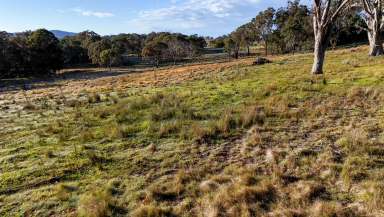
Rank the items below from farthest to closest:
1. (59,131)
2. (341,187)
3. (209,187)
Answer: (59,131)
(209,187)
(341,187)

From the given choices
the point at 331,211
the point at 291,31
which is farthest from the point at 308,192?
the point at 291,31

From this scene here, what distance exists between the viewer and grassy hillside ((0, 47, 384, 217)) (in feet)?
23.7

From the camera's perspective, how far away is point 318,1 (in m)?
22.3

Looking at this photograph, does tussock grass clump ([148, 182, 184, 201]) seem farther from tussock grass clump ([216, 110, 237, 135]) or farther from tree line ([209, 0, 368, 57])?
tree line ([209, 0, 368, 57])

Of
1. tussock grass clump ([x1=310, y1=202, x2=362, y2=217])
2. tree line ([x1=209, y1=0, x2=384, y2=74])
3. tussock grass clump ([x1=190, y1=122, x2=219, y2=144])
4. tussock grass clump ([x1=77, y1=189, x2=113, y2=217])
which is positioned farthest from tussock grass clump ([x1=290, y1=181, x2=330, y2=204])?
tree line ([x1=209, y1=0, x2=384, y2=74])

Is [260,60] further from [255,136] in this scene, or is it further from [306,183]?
[306,183]

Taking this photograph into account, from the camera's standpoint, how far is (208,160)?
9.62 m

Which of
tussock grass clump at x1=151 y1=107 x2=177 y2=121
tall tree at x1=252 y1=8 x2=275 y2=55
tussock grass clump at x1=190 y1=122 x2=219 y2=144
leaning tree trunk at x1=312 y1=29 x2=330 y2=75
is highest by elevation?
tall tree at x1=252 y1=8 x2=275 y2=55

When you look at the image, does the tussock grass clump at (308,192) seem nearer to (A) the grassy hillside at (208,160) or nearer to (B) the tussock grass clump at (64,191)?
(A) the grassy hillside at (208,160)

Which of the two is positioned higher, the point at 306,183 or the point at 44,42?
the point at 44,42

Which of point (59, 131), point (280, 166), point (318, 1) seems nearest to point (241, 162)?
point (280, 166)

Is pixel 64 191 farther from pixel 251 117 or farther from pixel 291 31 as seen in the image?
pixel 291 31

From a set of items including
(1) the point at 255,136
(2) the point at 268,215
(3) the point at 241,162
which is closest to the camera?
(2) the point at 268,215

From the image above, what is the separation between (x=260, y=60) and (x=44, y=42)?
57314 millimetres
